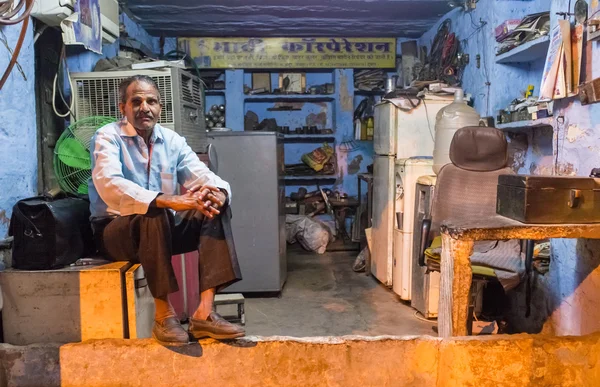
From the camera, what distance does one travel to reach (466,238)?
211cm

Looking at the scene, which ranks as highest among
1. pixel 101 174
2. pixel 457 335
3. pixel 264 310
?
pixel 101 174

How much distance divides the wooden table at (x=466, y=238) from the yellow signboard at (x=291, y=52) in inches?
184

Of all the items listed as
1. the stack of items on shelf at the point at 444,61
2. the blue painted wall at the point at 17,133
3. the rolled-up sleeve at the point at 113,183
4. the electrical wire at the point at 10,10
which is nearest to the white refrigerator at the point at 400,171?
the stack of items on shelf at the point at 444,61

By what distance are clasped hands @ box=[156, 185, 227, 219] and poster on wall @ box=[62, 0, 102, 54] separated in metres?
1.50

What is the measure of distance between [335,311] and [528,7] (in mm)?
2942

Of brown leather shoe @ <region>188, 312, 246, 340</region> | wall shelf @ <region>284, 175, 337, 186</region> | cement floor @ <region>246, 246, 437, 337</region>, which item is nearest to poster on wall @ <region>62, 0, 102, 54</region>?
brown leather shoe @ <region>188, 312, 246, 340</region>

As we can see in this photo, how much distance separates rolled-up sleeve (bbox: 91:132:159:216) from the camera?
215cm

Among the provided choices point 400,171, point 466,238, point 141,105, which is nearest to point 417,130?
point 400,171

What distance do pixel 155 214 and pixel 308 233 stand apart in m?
4.13

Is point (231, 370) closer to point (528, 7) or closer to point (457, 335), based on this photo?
point (457, 335)

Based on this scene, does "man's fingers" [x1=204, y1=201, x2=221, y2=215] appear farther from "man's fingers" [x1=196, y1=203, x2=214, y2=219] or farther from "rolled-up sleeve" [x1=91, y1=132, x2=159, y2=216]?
"rolled-up sleeve" [x1=91, y1=132, x2=159, y2=216]

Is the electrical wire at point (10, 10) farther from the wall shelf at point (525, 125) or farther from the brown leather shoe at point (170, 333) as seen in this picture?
the wall shelf at point (525, 125)

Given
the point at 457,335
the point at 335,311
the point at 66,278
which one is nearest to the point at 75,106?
the point at 66,278

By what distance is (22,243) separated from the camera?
7.50 feet
